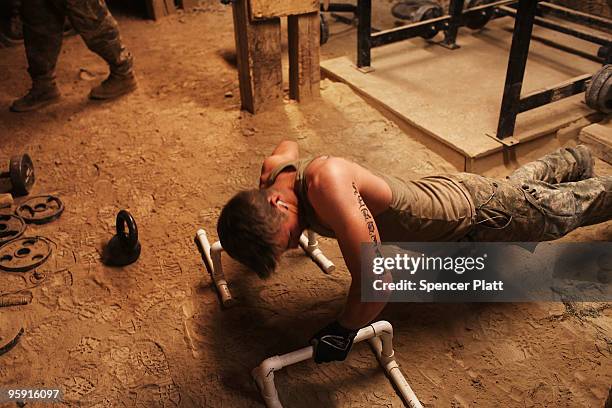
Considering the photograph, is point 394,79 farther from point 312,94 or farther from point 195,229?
point 195,229

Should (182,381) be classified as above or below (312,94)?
below

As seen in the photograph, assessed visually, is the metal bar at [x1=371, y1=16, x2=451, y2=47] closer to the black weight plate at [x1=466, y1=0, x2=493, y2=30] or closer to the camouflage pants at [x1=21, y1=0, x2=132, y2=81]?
the black weight plate at [x1=466, y1=0, x2=493, y2=30]

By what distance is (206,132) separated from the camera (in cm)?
375

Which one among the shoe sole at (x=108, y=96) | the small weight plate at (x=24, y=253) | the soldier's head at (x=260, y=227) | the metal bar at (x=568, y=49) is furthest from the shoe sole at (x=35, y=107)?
the metal bar at (x=568, y=49)

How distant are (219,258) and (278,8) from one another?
6.39ft

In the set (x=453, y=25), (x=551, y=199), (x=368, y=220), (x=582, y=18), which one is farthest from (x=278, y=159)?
(x=582, y=18)

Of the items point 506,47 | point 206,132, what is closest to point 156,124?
point 206,132

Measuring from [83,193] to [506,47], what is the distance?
3.63 metres

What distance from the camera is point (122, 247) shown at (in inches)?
105

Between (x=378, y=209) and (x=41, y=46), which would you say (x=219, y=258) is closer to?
(x=378, y=209)

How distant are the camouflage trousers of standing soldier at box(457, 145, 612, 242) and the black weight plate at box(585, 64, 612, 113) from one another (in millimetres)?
1274

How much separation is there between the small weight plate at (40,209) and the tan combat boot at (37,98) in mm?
1323

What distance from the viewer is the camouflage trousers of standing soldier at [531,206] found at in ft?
7.27

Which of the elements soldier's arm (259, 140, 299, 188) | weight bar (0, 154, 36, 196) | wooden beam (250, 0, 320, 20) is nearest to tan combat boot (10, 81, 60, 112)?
weight bar (0, 154, 36, 196)
